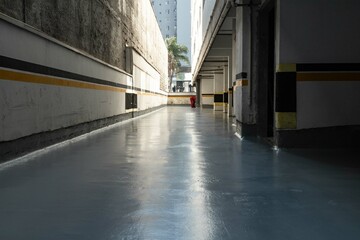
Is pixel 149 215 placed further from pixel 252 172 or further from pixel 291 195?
pixel 252 172

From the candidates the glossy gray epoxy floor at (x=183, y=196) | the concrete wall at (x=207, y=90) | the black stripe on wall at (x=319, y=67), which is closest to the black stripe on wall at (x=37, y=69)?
the glossy gray epoxy floor at (x=183, y=196)

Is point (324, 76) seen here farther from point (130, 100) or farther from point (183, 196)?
point (130, 100)

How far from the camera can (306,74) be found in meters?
8.31

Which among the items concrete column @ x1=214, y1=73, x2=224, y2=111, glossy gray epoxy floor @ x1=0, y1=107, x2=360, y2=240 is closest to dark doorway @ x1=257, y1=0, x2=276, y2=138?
glossy gray epoxy floor @ x1=0, y1=107, x2=360, y2=240

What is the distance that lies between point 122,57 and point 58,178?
14151 mm

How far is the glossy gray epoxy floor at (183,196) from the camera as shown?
11.3 ft

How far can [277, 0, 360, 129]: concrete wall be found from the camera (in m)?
8.24

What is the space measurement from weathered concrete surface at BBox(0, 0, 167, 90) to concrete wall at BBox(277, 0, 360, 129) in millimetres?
4656

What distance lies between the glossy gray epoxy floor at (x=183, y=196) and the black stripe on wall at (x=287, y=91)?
3.05 feet

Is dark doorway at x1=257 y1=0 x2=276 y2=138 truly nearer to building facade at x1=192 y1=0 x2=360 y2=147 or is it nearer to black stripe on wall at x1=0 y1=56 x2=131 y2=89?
building facade at x1=192 y1=0 x2=360 y2=147

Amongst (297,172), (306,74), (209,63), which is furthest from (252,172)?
(209,63)

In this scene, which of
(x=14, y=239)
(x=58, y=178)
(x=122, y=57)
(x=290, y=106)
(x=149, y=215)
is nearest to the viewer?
(x=14, y=239)

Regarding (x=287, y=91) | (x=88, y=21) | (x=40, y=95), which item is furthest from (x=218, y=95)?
(x=40, y=95)

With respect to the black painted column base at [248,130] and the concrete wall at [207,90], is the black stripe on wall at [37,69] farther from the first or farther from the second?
the concrete wall at [207,90]
